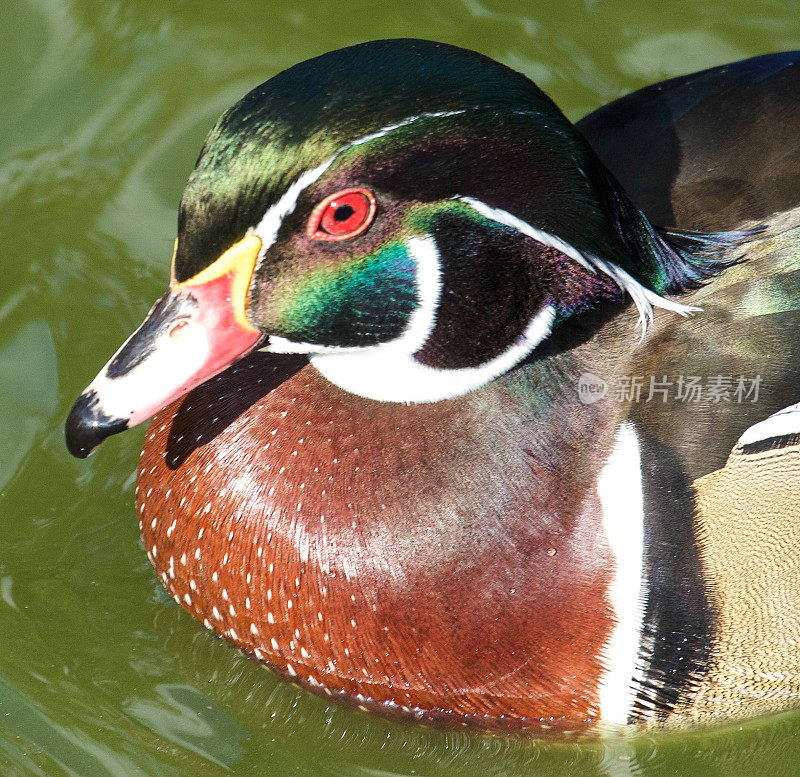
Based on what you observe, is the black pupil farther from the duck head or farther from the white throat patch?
the white throat patch

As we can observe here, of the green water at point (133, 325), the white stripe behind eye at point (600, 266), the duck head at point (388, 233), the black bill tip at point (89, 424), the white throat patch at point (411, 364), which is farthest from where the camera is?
the green water at point (133, 325)

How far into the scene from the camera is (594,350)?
2725 millimetres

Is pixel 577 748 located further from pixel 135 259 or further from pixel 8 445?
pixel 135 259

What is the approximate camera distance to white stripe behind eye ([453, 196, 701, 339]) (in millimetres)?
2449

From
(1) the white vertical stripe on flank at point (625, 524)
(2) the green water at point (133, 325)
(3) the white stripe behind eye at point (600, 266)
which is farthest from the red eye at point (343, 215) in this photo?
(2) the green water at point (133, 325)

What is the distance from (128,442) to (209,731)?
1.02 metres

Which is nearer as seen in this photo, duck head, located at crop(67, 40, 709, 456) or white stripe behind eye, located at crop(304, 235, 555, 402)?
duck head, located at crop(67, 40, 709, 456)

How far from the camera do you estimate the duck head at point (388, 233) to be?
2338mm

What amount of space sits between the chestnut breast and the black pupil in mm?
588

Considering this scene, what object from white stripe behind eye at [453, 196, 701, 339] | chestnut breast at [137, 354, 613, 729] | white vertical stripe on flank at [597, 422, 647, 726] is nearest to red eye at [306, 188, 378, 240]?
→ white stripe behind eye at [453, 196, 701, 339]

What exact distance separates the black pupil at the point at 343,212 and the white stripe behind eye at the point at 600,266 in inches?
8.6

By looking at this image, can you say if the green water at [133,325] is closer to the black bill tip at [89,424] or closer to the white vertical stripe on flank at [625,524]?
the white vertical stripe on flank at [625,524]

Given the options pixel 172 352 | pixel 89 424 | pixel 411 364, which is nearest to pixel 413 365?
pixel 411 364

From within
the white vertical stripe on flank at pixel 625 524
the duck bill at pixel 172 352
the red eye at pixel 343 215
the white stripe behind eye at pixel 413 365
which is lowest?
the white vertical stripe on flank at pixel 625 524
